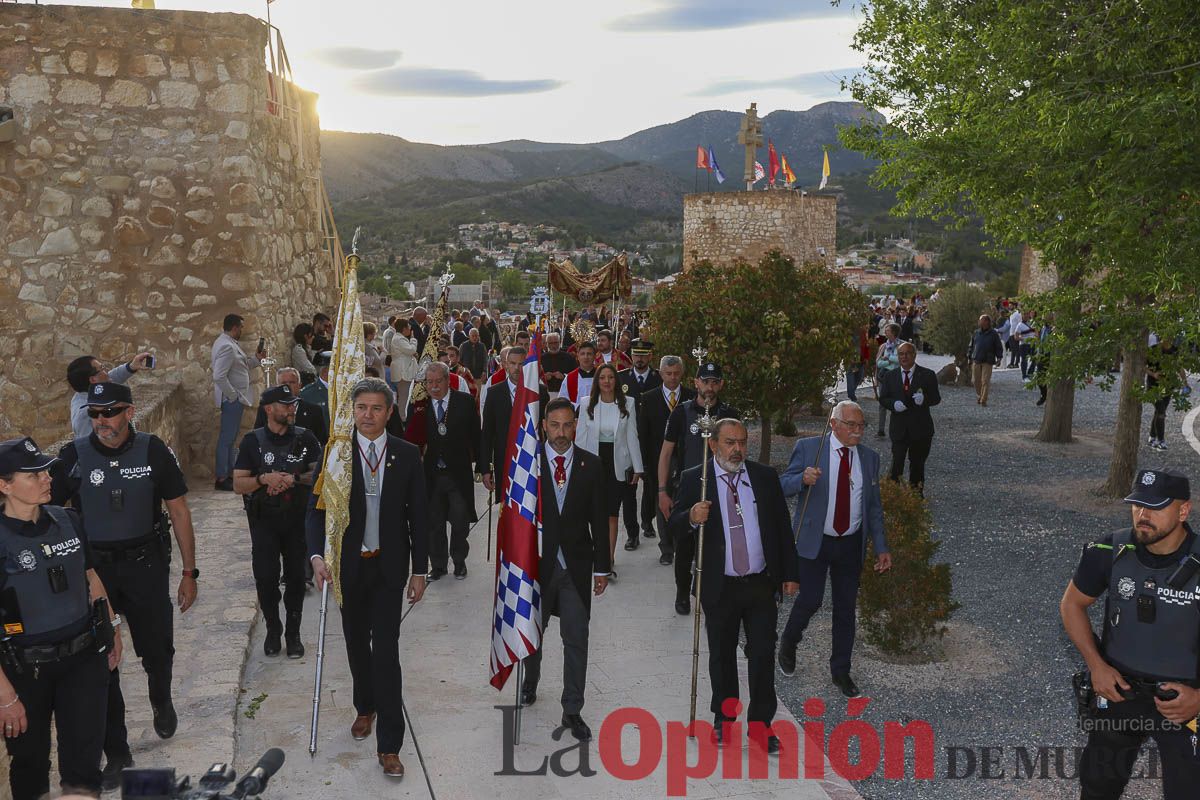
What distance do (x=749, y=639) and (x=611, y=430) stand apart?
10.9ft

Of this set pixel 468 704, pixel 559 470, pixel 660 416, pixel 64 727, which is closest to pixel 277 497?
pixel 468 704

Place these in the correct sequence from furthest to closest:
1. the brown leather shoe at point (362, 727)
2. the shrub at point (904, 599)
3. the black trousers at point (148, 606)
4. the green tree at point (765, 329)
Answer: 1. the green tree at point (765, 329)
2. the shrub at point (904, 599)
3. the brown leather shoe at point (362, 727)
4. the black trousers at point (148, 606)

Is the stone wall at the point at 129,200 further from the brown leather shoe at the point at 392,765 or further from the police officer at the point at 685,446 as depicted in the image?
the brown leather shoe at the point at 392,765

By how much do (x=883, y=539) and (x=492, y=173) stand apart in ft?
524

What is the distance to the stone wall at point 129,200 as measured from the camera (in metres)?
9.98

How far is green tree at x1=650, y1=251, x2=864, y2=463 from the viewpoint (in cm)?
1141

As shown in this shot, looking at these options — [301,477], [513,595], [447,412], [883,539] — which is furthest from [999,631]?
[301,477]

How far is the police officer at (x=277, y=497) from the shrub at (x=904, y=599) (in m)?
3.74

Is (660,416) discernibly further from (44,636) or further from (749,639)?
(44,636)

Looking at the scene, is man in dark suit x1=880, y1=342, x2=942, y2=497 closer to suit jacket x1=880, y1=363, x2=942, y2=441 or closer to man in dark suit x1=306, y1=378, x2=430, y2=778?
suit jacket x1=880, y1=363, x2=942, y2=441

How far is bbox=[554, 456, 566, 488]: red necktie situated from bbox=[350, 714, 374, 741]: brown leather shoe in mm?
1634

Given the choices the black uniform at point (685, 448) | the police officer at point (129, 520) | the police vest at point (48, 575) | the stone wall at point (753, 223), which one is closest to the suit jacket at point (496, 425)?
the black uniform at point (685, 448)

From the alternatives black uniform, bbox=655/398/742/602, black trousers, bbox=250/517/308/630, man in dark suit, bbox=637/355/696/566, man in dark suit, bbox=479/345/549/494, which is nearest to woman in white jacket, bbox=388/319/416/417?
man in dark suit, bbox=479/345/549/494

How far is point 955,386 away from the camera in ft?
72.6
